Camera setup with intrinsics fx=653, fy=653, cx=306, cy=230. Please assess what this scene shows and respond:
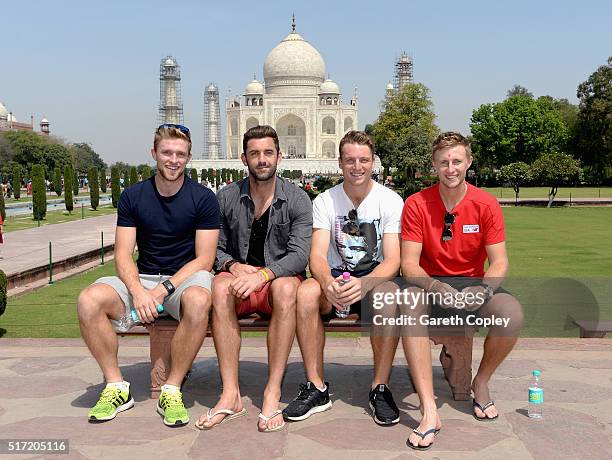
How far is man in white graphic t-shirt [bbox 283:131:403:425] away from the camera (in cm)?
289

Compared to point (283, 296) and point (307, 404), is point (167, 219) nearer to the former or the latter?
point (283, 296)

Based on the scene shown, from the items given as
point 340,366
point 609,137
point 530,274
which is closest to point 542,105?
point 609,137

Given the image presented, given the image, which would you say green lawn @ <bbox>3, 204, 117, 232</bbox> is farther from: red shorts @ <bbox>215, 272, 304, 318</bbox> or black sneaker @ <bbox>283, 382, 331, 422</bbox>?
black sneaker @ <bbox>283, 382, 331, 422</bbox>

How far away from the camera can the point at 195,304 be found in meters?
2.85

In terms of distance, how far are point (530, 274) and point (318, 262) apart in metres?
6.33

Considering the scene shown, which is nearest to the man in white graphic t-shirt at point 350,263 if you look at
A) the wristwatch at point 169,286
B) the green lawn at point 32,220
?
the wristwatch at point 169,286

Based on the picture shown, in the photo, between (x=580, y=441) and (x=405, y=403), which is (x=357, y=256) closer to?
(x=405, y=403)

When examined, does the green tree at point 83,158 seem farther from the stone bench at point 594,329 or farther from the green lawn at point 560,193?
the stone bench at point 594,329

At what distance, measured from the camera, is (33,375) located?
3455mm

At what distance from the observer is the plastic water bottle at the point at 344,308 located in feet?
9.64

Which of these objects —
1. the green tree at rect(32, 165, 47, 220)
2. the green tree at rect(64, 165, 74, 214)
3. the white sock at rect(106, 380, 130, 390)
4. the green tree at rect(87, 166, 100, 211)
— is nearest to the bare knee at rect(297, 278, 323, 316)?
the white sock at rect(106, 380, 130, 390)

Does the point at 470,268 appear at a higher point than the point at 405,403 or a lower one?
higher

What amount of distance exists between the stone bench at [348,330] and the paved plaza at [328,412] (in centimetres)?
10

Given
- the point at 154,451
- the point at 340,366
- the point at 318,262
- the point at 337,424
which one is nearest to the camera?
the point at 154,451
